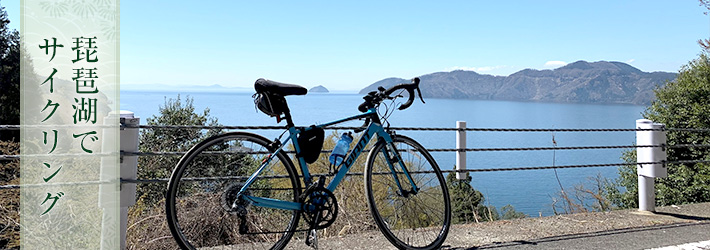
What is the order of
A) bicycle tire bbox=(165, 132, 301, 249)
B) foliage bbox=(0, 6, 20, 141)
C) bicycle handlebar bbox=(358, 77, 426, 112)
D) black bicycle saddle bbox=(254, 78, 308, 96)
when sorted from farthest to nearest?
foliage bbox=(0, 6, 20, 141), bicycle handlebar bbox=(358, 77, 426, 112), bicycle tire bbox=(165, 132, 301, 249), black bicycle saddle bbox=(254, 78, 308, 96)

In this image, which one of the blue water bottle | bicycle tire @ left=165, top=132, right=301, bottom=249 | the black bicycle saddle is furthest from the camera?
the blue water bottle

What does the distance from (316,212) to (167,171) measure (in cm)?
1869

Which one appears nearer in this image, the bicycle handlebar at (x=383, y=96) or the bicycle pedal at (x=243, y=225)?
the bicycle pedal at (x=243, y=225)

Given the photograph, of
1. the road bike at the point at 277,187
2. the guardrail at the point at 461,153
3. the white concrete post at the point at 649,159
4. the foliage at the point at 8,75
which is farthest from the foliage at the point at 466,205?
the foliage at the point at 8,75

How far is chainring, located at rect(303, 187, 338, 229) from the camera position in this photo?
10.4 ft

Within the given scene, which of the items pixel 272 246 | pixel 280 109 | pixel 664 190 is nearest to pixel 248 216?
pixel 272 246

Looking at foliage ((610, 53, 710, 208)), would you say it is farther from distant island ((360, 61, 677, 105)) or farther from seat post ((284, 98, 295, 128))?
distant island ((360, 61, 677, 105))

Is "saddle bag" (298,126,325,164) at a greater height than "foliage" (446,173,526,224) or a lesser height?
greater

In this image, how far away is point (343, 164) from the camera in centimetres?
333

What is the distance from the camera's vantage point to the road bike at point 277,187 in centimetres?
303

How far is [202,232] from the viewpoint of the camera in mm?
3301

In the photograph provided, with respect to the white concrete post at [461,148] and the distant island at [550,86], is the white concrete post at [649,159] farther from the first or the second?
the distant island at [550,86]

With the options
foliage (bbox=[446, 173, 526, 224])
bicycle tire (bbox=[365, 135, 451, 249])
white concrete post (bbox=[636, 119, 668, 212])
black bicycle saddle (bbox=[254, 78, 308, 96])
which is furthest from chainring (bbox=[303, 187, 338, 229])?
white concrete post (bbox=[636, 119, 668, 212])

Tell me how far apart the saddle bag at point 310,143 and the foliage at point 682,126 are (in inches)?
785
